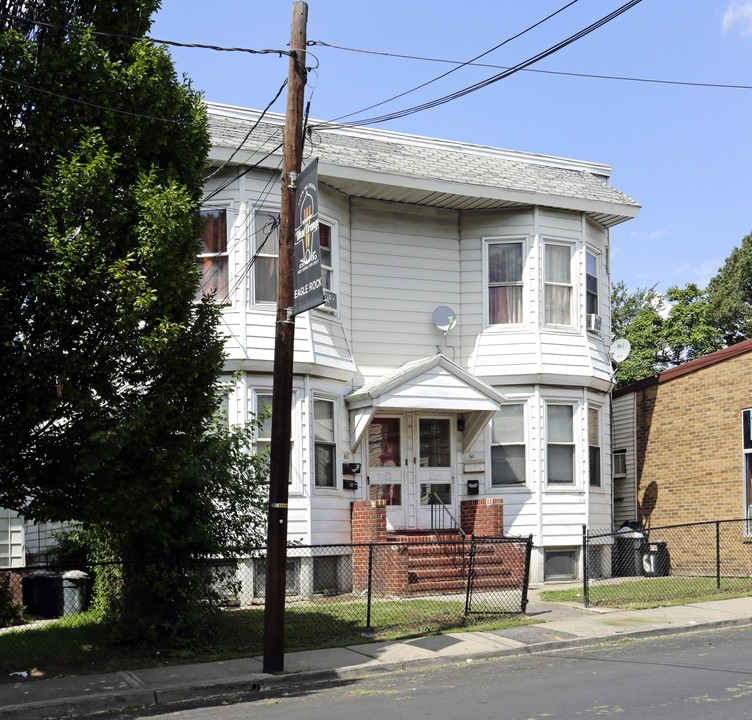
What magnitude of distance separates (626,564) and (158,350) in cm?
1241

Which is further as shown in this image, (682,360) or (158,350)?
(682,360)

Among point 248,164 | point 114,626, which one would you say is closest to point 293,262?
point 114,626

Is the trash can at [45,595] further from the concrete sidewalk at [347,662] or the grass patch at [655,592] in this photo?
the grass patch at [655,592]

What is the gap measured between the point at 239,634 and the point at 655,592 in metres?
6.87

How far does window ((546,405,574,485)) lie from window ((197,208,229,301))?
6499 millimetres

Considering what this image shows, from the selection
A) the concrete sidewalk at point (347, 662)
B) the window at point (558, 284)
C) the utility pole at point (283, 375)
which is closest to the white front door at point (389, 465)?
the window at point (558, 284)

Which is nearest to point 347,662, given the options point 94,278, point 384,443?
point 94,278

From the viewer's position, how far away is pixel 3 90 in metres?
9.11

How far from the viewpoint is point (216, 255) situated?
52.0 ft

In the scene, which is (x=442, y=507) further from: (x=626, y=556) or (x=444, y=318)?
(x=626, y=556)

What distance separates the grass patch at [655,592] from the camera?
13866 mm

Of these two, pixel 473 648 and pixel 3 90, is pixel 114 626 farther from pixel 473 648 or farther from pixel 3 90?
pixel 3 90

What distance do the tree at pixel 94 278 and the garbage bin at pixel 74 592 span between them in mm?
4510

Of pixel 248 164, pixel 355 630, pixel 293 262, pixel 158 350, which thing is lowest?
pixel 355 630
